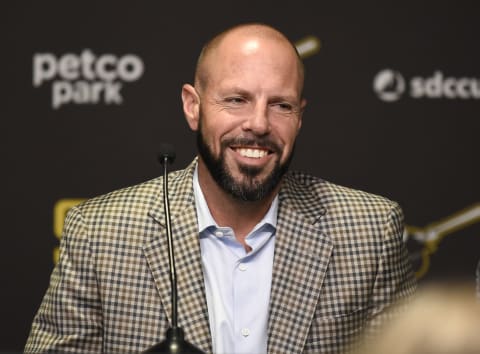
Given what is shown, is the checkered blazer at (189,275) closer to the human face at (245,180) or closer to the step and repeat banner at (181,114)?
the human face at (245,180)

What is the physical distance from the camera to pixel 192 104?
2.32 m

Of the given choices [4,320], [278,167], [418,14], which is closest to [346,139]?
[418,14]

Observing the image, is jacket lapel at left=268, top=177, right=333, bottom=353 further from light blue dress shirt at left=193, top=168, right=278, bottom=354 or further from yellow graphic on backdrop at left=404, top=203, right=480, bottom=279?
yellow graphic on backdrop at left=404, top=203, right=480, bottom=279

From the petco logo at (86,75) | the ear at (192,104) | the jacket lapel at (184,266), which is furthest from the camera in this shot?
the petco logo at (86,75)

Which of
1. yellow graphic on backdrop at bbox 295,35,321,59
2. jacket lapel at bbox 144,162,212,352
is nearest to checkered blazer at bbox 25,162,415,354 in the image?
jacket lapel at bbox 144,162,212,352

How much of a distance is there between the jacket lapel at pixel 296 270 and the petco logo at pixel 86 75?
0.89 meters

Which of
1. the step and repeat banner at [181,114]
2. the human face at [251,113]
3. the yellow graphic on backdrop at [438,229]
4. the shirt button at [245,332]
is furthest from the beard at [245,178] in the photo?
the yellow graphic on backdrop at [438,229]

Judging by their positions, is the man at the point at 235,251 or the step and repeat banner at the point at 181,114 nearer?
the man at the point at 235,251

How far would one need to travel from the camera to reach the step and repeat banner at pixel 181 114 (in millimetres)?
2918

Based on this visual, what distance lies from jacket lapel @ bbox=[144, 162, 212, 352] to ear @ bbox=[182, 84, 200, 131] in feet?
0.60

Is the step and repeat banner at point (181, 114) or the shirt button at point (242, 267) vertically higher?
the step and repeat banner at point (181, 114)

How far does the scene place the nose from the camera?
209cm

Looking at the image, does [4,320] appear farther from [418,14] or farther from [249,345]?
[418,14]

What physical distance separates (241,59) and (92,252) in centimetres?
62
